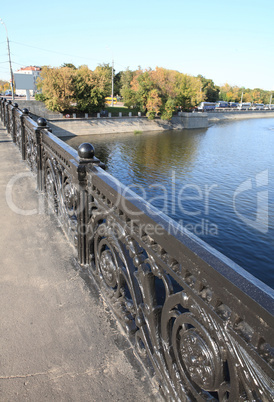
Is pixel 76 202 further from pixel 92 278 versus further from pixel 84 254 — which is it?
pixel 92 278

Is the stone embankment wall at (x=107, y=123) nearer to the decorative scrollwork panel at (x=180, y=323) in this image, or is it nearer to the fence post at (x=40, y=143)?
the fence post at (x=40, y=143)

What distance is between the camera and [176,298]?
4.60ft

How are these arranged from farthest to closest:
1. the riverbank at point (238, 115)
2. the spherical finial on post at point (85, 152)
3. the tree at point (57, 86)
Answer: the riverbank at point (238, 115) < the tree at point (57, 86) < the spherical finial on post at point (85, 152)

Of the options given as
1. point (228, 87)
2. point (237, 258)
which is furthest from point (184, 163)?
point (228, 87)

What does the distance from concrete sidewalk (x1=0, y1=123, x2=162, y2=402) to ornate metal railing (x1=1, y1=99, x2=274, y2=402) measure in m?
0.15

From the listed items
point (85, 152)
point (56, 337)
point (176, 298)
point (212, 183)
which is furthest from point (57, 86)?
point (176, 298)

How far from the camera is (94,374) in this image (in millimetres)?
1781

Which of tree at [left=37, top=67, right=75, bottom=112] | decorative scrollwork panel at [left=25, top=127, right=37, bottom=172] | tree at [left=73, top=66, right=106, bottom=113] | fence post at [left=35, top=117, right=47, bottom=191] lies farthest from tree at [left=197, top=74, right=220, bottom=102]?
fence post at [left=35, top=117, right=47, bottom=191]

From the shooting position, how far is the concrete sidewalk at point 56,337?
169 cm

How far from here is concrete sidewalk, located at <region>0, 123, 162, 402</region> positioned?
169cm

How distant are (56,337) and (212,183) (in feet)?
70.0

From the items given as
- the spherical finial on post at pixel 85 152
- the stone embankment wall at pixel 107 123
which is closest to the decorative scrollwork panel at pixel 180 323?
the spherical finial on post at pixel 85 152

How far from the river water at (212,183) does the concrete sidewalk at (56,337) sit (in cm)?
1002

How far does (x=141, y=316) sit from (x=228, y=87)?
13143cm
